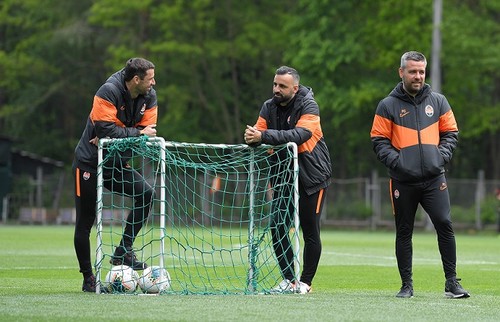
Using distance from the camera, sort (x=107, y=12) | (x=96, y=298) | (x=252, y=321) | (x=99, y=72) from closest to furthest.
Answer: (x=252, y=321) → (x=96, y=298) → (x=107, y=12) → (x=99, y=72)

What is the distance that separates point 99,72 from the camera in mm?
50812

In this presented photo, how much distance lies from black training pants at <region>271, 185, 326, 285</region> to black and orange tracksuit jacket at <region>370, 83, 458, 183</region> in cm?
89

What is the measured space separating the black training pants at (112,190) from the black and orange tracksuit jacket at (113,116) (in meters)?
0.13

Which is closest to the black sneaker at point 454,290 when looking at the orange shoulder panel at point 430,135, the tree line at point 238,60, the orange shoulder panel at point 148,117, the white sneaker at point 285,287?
the orange shoulder panel at point 430,135

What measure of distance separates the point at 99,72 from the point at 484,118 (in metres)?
18.1

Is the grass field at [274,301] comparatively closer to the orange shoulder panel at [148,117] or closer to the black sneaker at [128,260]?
the black sneaker at [128,260]

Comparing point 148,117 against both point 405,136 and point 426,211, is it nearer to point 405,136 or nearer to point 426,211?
point 405,136

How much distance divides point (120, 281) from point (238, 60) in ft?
123

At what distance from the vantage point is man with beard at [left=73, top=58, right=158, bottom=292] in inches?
412

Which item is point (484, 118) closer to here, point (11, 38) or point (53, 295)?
point (11, 38)

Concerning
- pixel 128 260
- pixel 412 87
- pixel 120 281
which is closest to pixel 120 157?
pixel 128 260

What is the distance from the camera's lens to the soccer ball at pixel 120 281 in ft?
33.9

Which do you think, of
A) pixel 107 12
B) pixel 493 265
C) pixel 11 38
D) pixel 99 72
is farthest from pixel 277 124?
pixel 11 38

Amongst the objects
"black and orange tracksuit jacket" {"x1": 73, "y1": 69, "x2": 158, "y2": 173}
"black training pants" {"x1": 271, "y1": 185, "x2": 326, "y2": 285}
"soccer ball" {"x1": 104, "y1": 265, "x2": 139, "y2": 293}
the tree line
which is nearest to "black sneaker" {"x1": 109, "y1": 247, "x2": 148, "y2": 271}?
"soccer ball" {"x1": 104, "y1": 265, "x2": 139, "y2": 293}
